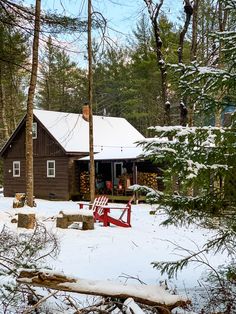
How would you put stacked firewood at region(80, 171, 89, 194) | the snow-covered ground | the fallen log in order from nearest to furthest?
the fallen log, the snow-covered ground, stacked firewood at region(80, 171, 89, 194)

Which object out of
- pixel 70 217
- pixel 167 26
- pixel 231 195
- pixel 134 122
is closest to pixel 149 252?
pixel 70 217

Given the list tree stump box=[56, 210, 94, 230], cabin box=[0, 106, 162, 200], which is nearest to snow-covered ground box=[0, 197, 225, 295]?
tree stump box=[56, 210, 94, 230]

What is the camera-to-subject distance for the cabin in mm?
23969

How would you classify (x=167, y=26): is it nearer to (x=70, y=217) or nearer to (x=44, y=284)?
(x=70, y=217)

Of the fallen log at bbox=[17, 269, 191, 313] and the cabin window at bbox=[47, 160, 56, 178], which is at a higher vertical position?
the cabin window at bbox=[47, 160, 56, 178]

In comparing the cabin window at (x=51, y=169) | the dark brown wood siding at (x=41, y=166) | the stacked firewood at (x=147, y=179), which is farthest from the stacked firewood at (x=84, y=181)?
the stacked firewood at (x=147, y=179)

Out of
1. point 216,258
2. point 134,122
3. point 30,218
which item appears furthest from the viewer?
point 134,122

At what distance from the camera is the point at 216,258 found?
804cm

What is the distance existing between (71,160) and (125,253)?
16859 mm

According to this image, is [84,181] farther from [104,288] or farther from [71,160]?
[104,288]

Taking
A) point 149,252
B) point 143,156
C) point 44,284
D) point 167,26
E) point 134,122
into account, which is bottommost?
point 149,252

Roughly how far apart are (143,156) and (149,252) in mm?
4427

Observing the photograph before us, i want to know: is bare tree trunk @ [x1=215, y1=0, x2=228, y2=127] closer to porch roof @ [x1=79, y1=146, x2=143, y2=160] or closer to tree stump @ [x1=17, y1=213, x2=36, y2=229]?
tree stump @ [x1=17, y1=213, x2=36, y2=229]

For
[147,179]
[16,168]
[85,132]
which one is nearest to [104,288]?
[147,179]
